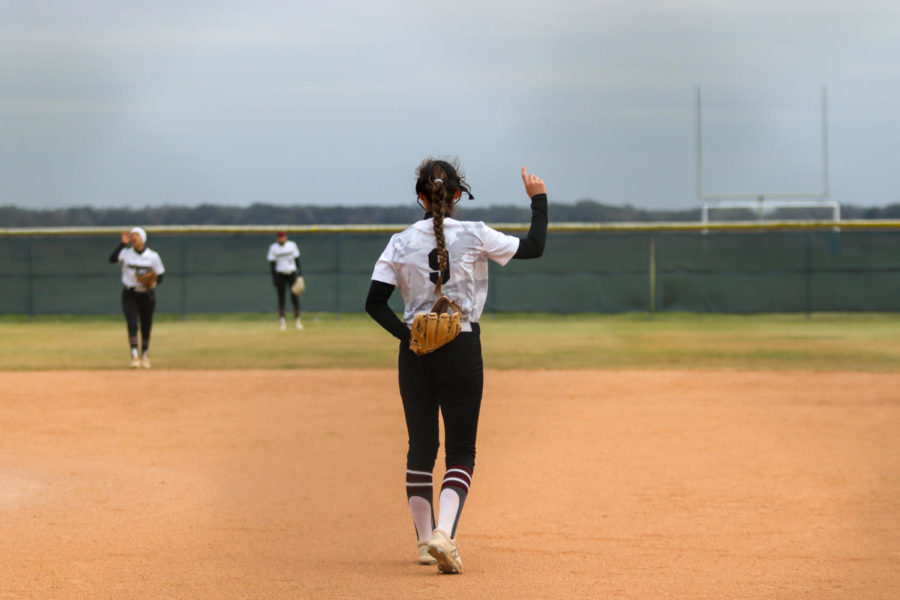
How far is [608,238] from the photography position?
2673cm

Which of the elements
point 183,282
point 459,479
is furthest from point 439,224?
point 183,282

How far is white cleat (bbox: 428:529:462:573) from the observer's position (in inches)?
182

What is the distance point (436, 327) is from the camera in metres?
4.61

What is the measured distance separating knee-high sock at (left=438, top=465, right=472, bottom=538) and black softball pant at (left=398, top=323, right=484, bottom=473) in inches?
1.5

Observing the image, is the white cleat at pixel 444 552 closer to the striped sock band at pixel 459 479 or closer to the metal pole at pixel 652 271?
the striped sock band at pixel 459 479

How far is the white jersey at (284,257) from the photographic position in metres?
23.0

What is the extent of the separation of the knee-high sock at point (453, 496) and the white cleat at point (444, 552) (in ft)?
0.19

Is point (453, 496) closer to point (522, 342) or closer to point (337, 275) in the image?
point (522, 342)

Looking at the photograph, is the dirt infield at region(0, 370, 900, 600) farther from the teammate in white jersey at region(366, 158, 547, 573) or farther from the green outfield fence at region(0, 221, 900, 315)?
the green outfield fence at region(0, 221, 900, 315)

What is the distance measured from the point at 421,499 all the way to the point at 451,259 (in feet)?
3.49

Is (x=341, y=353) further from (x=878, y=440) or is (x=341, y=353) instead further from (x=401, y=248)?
(x=401, y=248)

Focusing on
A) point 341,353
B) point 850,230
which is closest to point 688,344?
point 341,353

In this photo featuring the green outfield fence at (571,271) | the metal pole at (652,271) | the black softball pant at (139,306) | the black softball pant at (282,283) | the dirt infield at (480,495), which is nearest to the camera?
the dirt infield at (480,495)

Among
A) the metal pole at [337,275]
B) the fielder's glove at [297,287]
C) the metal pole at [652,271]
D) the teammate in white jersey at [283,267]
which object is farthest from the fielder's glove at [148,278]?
the metal pole at [652,271]
